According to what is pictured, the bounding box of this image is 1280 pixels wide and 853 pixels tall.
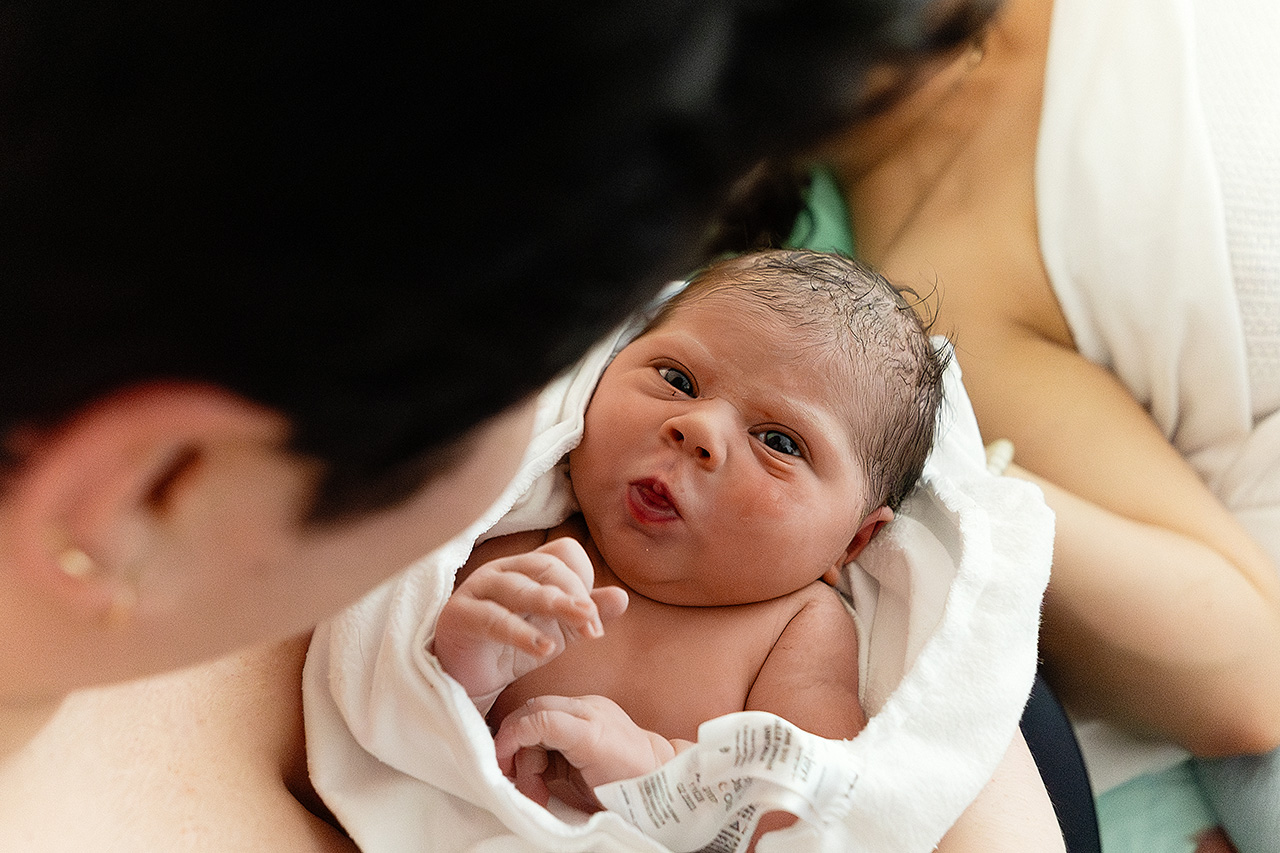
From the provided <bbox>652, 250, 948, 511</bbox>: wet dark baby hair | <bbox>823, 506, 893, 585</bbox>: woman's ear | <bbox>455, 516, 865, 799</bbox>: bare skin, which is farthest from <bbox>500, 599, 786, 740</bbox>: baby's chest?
<bbox>652, 250, 948, 511</bbox>: wet dark baby hair

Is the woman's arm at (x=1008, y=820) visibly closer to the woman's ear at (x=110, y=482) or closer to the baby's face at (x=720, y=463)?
the baby's face at (x=720, y=463)

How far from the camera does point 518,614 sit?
2.37 feet

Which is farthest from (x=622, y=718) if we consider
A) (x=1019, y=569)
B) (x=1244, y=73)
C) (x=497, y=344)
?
(x=1244, y=73)

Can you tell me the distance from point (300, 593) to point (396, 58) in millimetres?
217

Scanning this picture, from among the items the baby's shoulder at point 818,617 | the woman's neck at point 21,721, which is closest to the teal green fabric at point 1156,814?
the baby's shoulder at point 818,617

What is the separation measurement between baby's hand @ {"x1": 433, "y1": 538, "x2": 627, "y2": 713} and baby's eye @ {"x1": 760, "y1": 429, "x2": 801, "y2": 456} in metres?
0.28

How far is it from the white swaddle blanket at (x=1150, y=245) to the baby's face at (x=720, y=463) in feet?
1.91

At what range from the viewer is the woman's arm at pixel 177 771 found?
1.81 ft

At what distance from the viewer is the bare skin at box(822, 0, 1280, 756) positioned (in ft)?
3.80

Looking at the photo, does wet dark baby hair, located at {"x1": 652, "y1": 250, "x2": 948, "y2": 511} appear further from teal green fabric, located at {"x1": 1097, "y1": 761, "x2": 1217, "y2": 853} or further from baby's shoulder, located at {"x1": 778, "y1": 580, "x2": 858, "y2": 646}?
teal green fabric, located at {"x1": 1097, "y1": 761, "x2": 1217, "y2": 853}

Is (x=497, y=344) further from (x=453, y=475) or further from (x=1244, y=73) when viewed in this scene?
Answer: (x=1244, y=73)

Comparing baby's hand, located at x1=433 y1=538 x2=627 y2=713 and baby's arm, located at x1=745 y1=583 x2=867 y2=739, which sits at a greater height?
baby's hand, located at x1=433 y1=538 x2=627 y2=713

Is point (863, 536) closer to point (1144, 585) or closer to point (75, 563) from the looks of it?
point (1144, 585)

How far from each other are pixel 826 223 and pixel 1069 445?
492mm
